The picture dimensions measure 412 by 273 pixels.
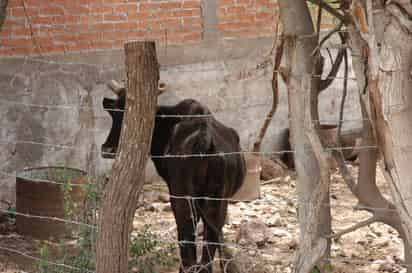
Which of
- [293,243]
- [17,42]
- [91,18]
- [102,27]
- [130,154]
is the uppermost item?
[91,18]

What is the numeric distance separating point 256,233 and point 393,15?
12.8 ft

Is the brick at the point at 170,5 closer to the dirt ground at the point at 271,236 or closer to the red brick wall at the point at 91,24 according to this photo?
the red brick wall at the point at 91,24

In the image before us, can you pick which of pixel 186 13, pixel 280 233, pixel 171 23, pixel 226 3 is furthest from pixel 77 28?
pixel 280 233

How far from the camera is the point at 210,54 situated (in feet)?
32.2

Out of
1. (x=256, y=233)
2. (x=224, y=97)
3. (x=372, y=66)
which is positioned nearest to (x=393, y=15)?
(x=372, y=66)

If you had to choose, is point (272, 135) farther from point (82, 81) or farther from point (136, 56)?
point (136, 56)

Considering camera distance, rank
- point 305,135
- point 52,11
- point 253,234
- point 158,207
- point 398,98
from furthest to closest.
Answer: point 52,11
point 158,207
point 253,234
point 305,135
point 398,98

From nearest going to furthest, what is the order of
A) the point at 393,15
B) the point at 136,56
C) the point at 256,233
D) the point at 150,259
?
1. the point at 393,15
2. the point at 136,56
3. the point at 150,259
4. the point at 256,233

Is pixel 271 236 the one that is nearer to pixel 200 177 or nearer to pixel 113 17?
pixel 200 177

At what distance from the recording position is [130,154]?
403cm

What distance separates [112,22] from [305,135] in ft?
17.5

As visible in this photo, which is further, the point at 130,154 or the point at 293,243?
the point at 293,243

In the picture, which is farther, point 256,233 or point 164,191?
point 164,191

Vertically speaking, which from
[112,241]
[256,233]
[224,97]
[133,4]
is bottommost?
[256,233]
